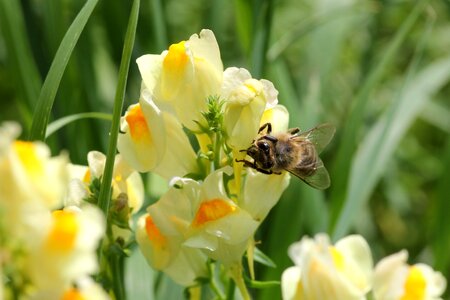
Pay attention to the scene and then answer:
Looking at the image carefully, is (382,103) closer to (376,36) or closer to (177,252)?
(376,36)

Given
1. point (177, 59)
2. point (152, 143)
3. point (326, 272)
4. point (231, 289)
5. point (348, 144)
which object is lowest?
point (348, 144)

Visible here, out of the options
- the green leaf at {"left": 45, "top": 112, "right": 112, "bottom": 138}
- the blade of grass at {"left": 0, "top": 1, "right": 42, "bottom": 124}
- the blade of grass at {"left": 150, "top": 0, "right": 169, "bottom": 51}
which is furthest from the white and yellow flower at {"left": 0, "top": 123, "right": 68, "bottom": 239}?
the blade of grass at {"left": 0, "top": 1, "right": 42, "bottom": 124}

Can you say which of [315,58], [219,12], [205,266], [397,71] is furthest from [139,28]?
[205,266]

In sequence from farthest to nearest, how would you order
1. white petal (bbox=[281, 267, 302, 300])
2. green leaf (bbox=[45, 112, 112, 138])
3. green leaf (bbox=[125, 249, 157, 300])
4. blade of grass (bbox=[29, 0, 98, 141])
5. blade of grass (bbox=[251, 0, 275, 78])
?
blade of grass (bbox=[251, 0, 275, 78]) < green leaf (bbox=[125, 249, 157, 300]) < green leaf (bbox=[45, 112, 112, 138]) < blade of grass (bbox=[29, 0, 98, 141]) < white petal (bbox=[281, 267, 302, 300])

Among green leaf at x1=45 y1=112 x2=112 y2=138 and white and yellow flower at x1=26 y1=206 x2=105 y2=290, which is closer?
white and yellow flower at x1=26 y1=206 x2=105 y2=290

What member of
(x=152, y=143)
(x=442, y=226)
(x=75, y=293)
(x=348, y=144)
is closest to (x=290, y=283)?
(x=152, y=143)

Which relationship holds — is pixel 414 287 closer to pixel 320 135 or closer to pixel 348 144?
pixel 320 135

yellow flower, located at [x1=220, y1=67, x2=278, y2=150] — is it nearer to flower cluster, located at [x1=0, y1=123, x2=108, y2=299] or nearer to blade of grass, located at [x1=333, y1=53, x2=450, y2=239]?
flower cluster, located at [x1=0, y1=123, x2=108, y2=299]
